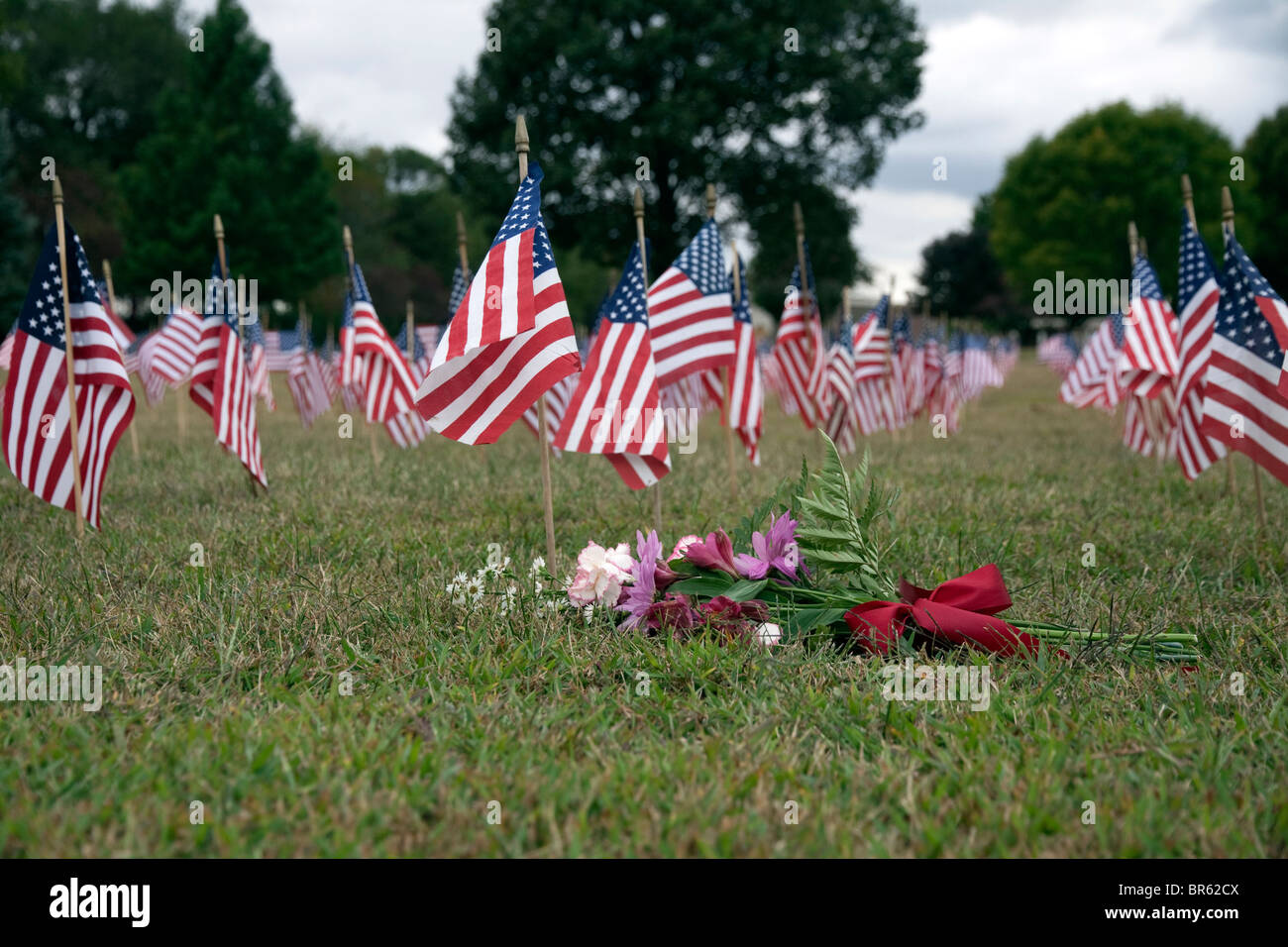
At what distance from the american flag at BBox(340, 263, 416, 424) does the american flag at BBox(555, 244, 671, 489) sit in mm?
4892

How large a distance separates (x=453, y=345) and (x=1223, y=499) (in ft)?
20.1

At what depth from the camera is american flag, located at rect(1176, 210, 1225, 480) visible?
679 centimetres

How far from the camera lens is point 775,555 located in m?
3.92

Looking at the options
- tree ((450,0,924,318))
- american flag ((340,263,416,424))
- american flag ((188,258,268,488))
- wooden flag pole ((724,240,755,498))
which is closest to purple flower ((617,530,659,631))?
wooden flag pole ((724,240,755,498))

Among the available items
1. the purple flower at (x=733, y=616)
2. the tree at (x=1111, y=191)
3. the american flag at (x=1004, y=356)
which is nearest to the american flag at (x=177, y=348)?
the purple flower at (x=733, y=616)

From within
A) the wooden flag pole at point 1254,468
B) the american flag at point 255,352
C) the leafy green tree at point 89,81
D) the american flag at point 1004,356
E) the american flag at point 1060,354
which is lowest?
the wooden flag pole at point 1254,468

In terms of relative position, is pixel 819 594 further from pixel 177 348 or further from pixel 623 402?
pixel 177 348

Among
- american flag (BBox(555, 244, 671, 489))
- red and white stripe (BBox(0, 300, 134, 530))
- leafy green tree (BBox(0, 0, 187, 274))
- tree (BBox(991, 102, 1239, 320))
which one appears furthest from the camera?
tree (BBox(991, 102, 1239, 320))

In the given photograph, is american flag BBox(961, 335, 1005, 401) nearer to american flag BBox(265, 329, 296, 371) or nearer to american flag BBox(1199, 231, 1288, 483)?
american flag BBox(265, 329, 296, 371)

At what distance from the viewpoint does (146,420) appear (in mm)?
17547

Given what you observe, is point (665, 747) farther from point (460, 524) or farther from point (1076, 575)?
point (460, 524)

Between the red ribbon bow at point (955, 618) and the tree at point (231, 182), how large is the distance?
38307 mm

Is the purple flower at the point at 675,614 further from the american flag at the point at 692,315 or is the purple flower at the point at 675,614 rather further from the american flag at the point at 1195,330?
the american flag at the point at 1195,330

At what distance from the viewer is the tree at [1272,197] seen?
48.6 meters
